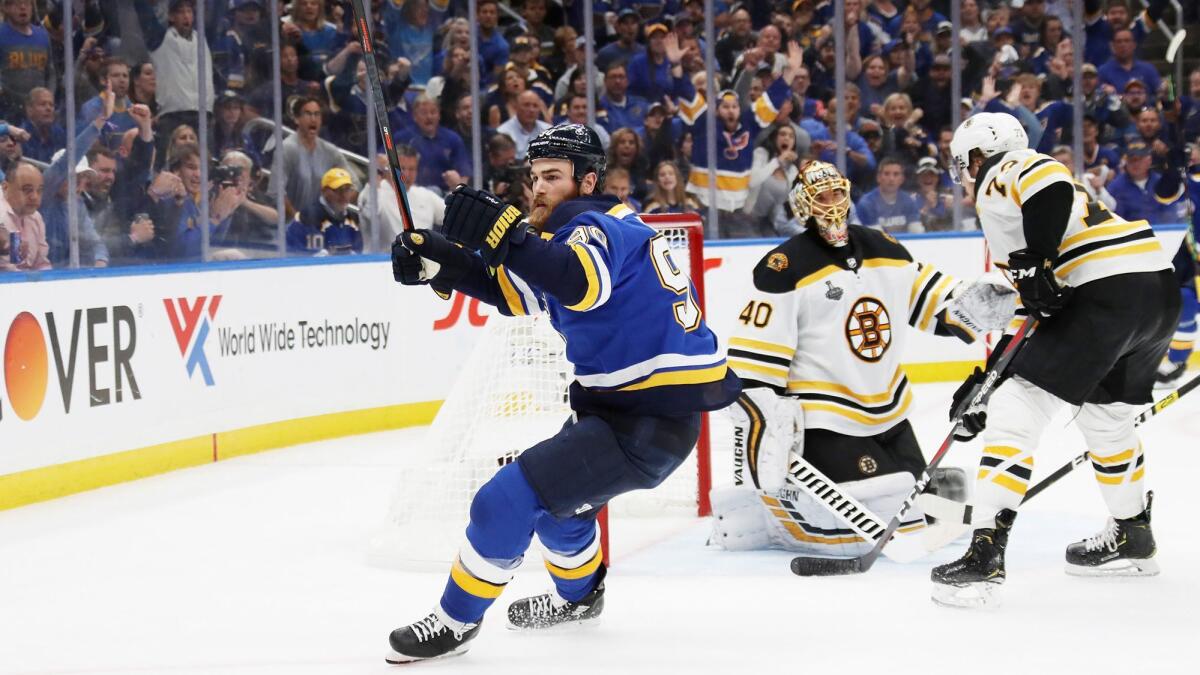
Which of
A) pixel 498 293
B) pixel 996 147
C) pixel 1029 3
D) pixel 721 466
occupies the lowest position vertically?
pixel 721 466

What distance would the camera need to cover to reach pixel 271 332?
628 cm

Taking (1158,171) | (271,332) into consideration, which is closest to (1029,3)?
(1158,171)

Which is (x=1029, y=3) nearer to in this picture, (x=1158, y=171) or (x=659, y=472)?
(x=1158, y=171)

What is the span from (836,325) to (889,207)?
507 cm

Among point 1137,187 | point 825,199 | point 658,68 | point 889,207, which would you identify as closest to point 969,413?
point 825,199

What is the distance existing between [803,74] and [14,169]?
15.4 feet

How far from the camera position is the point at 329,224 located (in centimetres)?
752

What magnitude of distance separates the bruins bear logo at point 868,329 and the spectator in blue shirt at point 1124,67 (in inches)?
239

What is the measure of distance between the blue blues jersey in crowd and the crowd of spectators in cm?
362

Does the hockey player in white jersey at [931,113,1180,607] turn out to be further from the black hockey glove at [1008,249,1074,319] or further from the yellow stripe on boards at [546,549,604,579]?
the yellow stripe on boards at [546,549,604,579]

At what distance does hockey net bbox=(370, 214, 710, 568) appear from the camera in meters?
4.12

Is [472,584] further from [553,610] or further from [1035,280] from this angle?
[1035,280]

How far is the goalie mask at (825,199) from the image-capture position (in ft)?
12.9

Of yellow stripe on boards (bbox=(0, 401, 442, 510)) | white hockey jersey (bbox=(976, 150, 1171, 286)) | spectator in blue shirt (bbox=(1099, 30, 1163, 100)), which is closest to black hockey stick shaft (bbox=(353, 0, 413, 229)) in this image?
white hockey jersey (bbox=(976, 150, 1171, 286))
